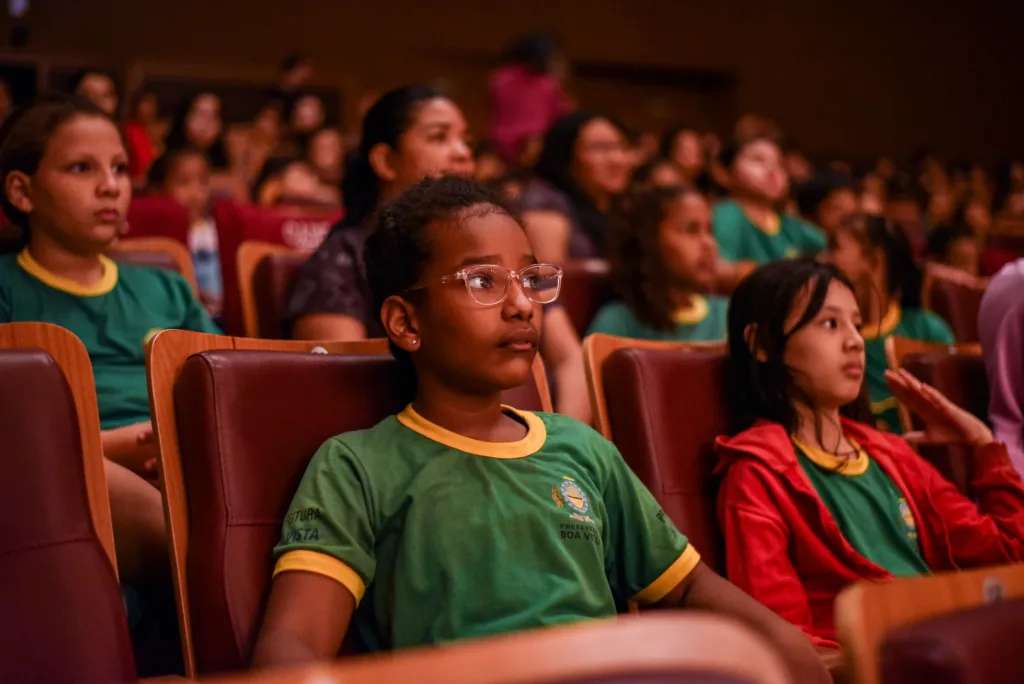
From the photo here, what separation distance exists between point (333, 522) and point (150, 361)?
28 cm

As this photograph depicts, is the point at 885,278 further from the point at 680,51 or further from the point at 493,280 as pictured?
the point at 680,51

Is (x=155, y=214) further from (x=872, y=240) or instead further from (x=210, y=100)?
(x=210, y=100)

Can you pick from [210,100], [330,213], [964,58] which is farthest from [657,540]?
[964,58]

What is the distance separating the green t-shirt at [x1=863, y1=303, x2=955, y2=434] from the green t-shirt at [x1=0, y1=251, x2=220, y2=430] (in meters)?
1.33

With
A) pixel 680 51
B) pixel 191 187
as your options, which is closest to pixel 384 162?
pixel 191 187

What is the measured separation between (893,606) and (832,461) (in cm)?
87

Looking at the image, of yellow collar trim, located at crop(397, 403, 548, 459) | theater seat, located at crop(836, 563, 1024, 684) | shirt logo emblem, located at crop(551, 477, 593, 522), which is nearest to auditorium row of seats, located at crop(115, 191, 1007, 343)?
yellow collar trim, located at crop(397, 403, 548, 459)

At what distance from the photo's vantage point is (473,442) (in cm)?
121

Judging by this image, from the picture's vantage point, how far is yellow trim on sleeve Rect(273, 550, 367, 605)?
41.5 inches

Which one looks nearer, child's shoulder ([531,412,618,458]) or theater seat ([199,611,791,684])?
theater seat ([199,611,791,684])

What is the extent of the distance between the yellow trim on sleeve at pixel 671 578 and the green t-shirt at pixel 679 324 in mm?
1041

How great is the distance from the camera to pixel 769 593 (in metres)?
1.39

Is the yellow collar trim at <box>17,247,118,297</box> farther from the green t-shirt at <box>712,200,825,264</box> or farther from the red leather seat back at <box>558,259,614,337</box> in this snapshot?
the green t-shirt at <box>712,200,825,264</box>

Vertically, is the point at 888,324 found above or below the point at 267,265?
below
